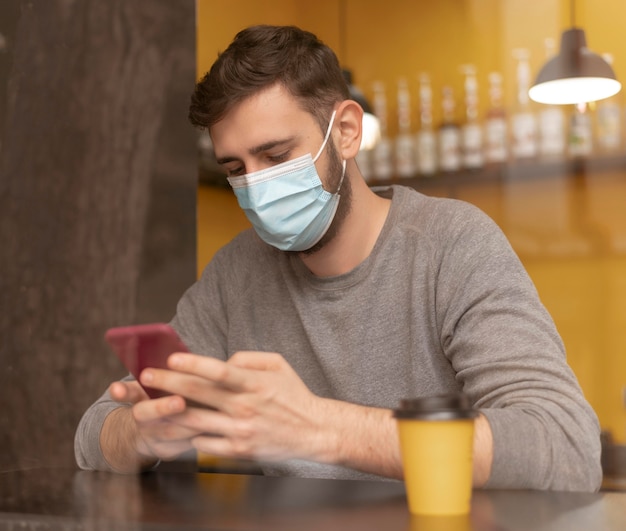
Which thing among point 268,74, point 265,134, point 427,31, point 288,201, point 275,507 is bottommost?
point 275,507

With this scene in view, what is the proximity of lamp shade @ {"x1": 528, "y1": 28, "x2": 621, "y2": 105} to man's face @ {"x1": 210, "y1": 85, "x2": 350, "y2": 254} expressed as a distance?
4.44 feet

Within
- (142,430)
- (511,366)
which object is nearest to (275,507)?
(142,430)

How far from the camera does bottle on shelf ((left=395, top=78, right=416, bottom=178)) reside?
3188mm

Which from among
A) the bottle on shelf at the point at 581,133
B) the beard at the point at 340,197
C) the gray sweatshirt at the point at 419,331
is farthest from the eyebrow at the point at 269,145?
the bottle on shelf at the point at 581,133

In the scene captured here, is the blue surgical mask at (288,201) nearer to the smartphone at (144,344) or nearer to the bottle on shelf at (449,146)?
the smartphone at (144,344)

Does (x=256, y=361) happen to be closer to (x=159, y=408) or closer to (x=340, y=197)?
(x=159, y=408)

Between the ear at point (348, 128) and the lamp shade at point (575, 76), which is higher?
the lamp shade at point (575, 76)

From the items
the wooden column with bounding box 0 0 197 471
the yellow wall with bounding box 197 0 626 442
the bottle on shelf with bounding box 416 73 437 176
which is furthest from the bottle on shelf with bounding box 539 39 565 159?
the wooden column with bounding box 0 0 197 471

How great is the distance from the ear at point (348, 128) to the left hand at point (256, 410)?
663 millimetres

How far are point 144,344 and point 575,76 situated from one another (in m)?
1.97

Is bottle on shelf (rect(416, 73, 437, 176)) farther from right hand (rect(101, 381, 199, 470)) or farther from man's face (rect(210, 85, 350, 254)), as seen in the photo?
right hand (rect(101, 381, 199, 470))

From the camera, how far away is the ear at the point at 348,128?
1.47m

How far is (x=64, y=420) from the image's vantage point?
1.56 meters

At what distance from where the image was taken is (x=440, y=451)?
0.71m
